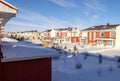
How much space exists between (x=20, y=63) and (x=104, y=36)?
48.2m

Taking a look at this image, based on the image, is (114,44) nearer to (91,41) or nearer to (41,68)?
(91,41)

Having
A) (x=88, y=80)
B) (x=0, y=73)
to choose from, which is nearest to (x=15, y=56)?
(x=0, y=73)

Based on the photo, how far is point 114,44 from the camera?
51.3 metres

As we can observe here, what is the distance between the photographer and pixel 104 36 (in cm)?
5397

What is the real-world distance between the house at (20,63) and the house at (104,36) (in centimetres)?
4480

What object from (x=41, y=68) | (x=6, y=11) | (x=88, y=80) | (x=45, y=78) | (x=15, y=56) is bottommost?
(x=88, y=80)

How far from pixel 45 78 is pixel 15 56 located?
2331 mm

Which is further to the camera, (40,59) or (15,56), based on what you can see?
(40,59)

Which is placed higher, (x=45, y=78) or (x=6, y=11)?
(x=6, y=11)

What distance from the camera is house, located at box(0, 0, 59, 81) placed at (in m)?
7.68

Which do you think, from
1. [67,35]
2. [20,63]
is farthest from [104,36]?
[20,63]

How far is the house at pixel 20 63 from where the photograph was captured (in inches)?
302

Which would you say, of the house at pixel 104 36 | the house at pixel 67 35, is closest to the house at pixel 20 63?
the house at pixel 104 36

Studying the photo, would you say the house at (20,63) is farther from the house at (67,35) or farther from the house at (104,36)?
A: the house at (67,35)
